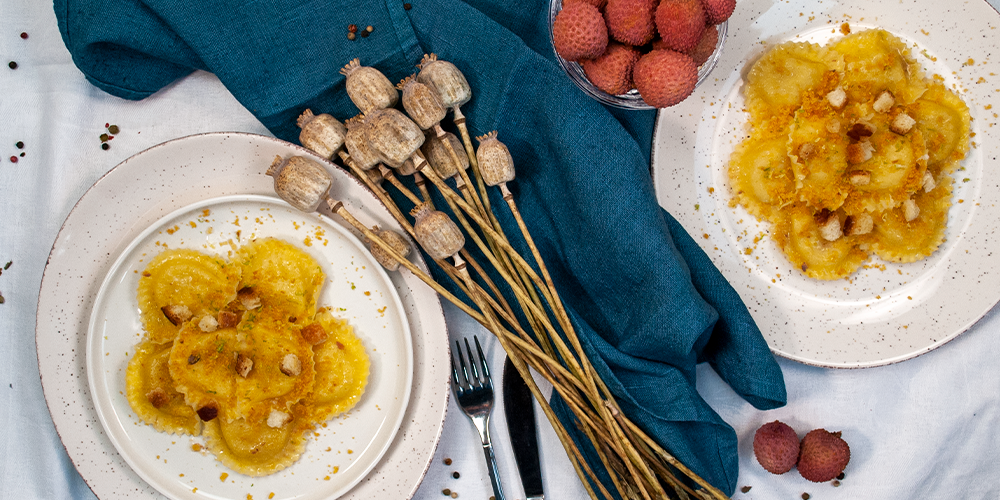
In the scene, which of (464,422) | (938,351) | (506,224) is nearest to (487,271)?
(506,224)

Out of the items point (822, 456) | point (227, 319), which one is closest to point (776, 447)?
point (822, 456)

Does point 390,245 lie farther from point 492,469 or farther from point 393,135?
point 492,469

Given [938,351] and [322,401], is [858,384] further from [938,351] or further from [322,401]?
[322,401]

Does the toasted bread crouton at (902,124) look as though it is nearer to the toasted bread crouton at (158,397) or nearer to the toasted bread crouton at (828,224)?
the toasted bread crouton at (828,224)

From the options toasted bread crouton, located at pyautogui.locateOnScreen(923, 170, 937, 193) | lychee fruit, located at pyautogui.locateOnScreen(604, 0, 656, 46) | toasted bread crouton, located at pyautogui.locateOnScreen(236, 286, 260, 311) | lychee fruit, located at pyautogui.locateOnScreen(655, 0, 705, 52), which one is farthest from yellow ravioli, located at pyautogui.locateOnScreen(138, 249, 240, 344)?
toasted bread crouton, located at pyautogui.locateOnScreen(923, 170, 937, 193)

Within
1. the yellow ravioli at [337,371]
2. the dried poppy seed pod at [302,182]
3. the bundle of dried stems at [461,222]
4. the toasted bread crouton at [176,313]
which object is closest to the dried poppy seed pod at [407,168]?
the bundle of dried stems at [461,222]

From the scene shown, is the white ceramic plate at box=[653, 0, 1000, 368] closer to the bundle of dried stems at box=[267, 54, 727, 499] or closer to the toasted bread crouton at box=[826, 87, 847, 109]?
the toasted bread crouton at box=[826, 87, 847, 109]
